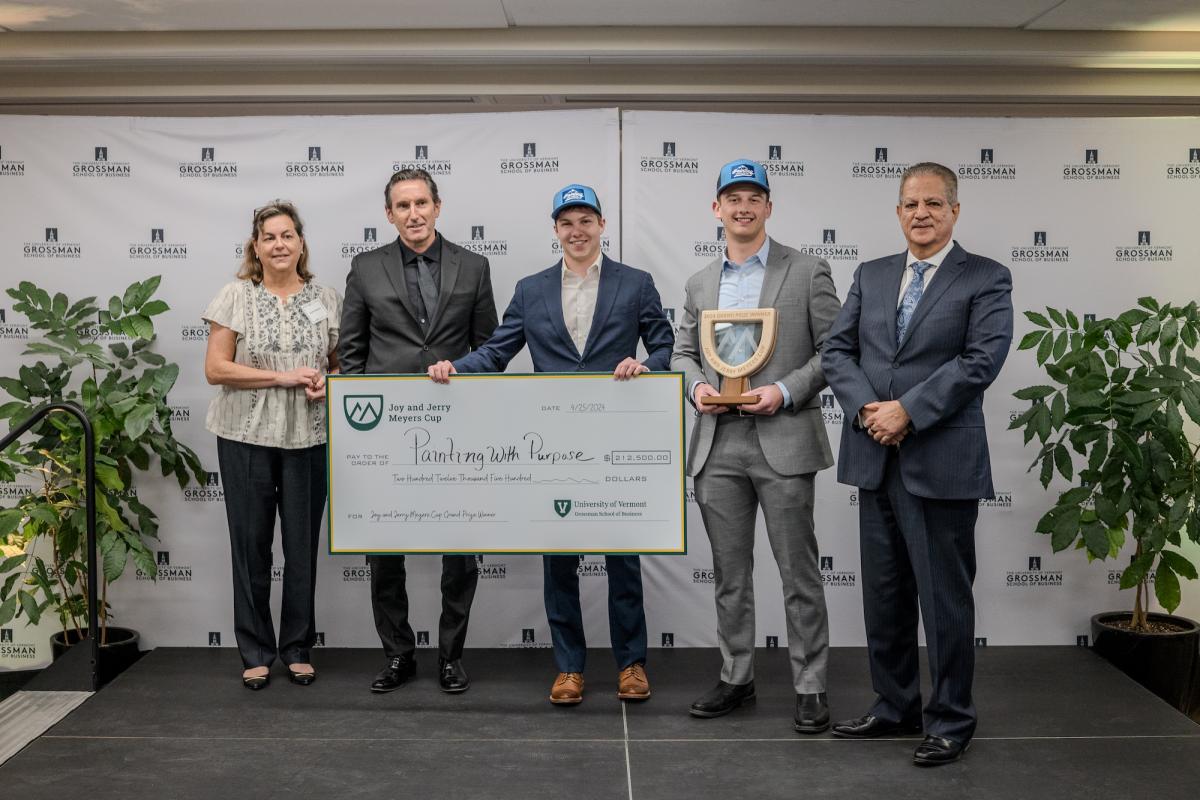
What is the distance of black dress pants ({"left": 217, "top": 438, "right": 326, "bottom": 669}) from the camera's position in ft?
13.9

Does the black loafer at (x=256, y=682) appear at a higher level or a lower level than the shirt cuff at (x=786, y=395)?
lower

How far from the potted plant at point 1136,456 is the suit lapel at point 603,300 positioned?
1.66m

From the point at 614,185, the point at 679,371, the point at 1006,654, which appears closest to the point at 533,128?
the point at 614,185

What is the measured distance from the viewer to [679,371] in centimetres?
380

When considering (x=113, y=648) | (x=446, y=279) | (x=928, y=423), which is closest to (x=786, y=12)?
(x=446, y=279)

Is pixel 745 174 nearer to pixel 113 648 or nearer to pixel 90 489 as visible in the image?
pixel 90 489

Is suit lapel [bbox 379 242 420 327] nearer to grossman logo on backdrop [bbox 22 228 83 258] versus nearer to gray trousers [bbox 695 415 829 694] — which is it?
gray trousers [bbox 695 415 829 694]

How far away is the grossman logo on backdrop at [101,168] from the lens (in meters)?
4.92

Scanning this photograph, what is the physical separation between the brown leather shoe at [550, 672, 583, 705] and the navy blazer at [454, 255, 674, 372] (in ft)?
3.79

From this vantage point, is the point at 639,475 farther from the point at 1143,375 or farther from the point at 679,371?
the point at 1143,375

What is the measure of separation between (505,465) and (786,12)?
7.73 ft

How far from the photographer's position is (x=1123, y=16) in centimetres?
471

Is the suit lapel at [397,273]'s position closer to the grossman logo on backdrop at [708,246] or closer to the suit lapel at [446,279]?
the suit lapel at [446,279]

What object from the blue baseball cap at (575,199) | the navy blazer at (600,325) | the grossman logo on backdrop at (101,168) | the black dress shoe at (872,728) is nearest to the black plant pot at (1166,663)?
the black dress shoe at (872,728)
